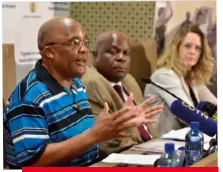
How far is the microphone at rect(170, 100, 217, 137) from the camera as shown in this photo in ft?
7.99

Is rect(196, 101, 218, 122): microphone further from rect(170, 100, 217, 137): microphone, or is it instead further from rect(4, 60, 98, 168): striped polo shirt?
rect(4, 60, 98, 168): striped polo shirt

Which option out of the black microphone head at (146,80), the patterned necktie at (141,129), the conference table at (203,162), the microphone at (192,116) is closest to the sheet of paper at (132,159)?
the conference table at (203,162)

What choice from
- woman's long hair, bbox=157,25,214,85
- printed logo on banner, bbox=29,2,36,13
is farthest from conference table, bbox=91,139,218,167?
printed logo on banner, bbox=29,2,36,13

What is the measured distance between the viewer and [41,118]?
234cm

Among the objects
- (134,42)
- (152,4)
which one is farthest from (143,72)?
(152,4)

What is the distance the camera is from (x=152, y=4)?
2.46 m

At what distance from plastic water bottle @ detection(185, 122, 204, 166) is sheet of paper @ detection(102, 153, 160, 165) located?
0.14 metres

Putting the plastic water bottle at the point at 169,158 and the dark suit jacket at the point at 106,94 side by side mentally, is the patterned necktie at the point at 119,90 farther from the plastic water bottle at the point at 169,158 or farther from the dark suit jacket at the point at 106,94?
the plastic water bottle at the point at 169,158

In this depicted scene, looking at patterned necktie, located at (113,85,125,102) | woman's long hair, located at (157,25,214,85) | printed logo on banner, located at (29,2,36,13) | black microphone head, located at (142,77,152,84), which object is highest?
printed logo on banner, located at (29,2,36,13)

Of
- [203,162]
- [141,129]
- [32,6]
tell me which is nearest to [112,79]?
[141,129]

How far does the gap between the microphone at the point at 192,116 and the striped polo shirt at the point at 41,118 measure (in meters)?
0.40

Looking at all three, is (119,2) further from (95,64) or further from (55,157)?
(55,157)

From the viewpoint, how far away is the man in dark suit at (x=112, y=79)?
2453 mm

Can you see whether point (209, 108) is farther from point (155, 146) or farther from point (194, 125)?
point (155, 146)
